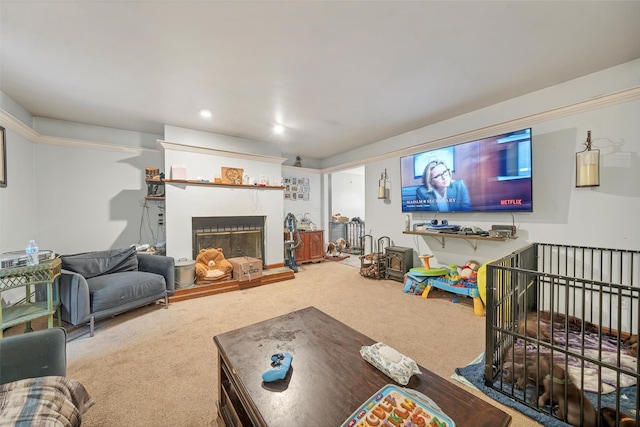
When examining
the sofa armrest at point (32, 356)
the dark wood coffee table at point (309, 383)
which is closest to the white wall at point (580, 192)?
the dark wood coffee table at point (309, 383)

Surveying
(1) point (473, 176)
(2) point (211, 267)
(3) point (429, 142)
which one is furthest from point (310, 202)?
(1) point (473, 176)

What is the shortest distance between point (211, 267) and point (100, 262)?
1.36 metres

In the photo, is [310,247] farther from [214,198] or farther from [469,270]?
[469,270]

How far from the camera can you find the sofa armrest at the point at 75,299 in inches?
89.1

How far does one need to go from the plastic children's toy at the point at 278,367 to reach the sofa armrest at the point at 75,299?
2.26 meters

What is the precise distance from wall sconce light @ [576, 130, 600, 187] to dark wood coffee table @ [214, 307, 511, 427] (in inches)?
106

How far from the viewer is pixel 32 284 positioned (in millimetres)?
→ 2168

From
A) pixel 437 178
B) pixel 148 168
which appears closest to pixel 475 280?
pixel 437 178

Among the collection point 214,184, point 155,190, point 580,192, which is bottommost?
point 580,192

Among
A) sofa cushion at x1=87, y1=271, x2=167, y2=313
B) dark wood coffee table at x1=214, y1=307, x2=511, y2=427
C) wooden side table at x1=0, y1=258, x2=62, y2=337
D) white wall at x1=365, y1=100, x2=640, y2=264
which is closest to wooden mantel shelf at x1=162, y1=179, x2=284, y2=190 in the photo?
sofa cushion at x1=87, y1=271, x2=167, y2=313

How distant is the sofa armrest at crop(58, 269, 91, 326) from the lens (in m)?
2.26

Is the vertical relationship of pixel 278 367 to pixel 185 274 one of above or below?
above

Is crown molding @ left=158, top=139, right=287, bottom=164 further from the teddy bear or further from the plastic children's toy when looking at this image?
the plastic children's toy

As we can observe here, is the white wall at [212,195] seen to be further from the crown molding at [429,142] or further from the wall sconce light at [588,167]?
the wall sconce light at [588,167]
